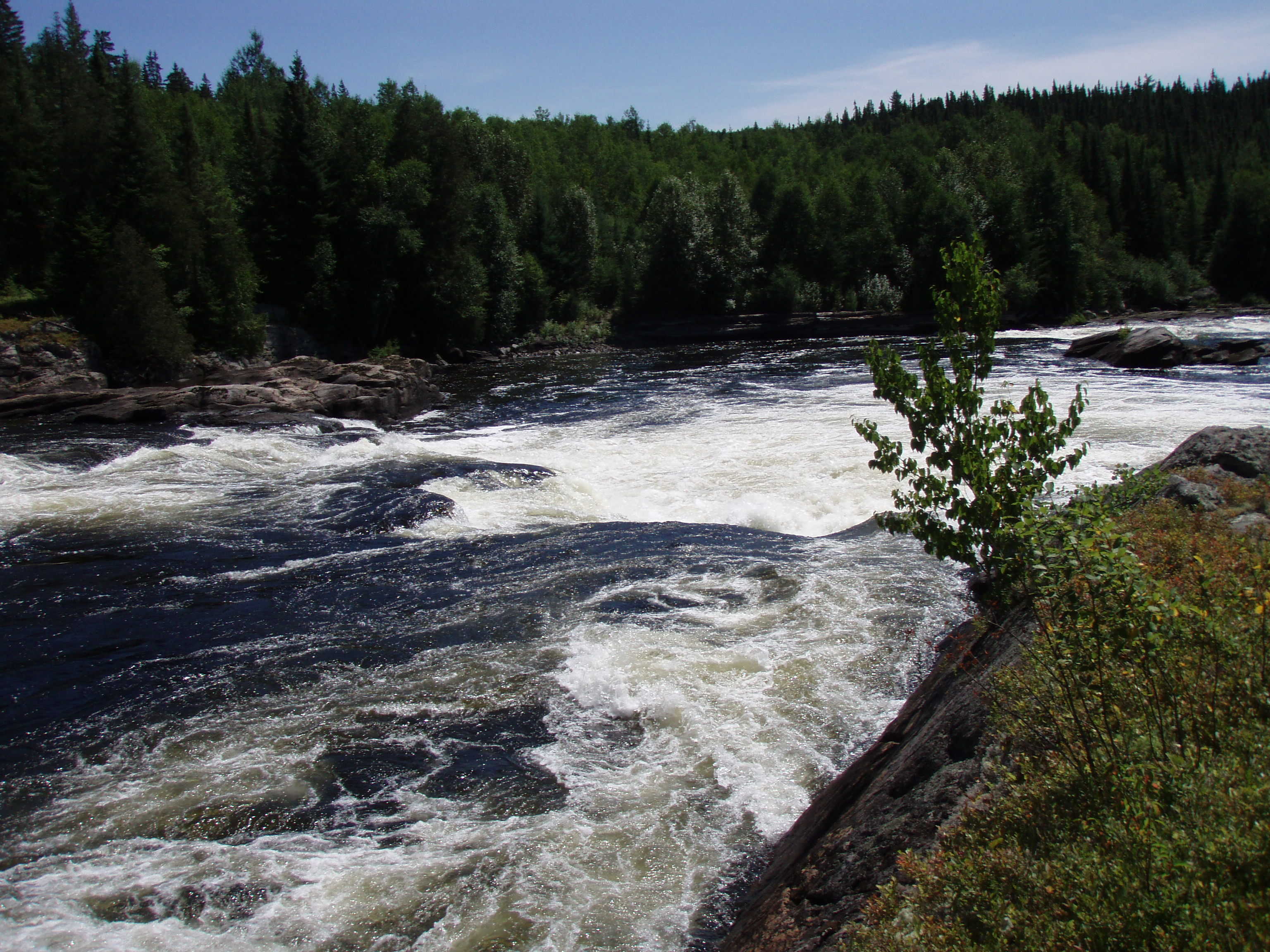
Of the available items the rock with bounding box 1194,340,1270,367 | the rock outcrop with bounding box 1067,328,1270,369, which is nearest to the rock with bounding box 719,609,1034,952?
the rock outcrop with bounding box 1067,328,1270,369

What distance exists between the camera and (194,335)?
36.6 meters

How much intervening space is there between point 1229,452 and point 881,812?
28.0ft

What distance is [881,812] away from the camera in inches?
194

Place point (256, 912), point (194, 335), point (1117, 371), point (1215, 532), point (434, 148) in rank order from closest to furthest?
point (256, 912), point (1215, 532), point (1117, 371), point (194, 335), point (434, 148)

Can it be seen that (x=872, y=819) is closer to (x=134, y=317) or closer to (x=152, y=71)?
(x=134, y=317)

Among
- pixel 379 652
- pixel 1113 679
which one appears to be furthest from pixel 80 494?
pixel 1113 679

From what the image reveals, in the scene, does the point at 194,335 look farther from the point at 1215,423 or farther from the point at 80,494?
the point at 1215,423

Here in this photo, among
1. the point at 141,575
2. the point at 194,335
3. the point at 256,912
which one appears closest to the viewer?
the point at 256,912

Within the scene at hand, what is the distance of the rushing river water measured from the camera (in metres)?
5.45

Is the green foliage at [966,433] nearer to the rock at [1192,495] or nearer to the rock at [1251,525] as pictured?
the rock at [1251,525]

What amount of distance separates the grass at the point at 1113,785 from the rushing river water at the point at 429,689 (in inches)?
80.6

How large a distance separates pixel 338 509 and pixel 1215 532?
1337cm

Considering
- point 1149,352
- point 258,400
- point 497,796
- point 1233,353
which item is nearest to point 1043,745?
point 497,796

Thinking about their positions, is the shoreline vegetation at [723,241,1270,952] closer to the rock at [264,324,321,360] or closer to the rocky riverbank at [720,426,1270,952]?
the rocky riverbank at [720,426,1270,952]
